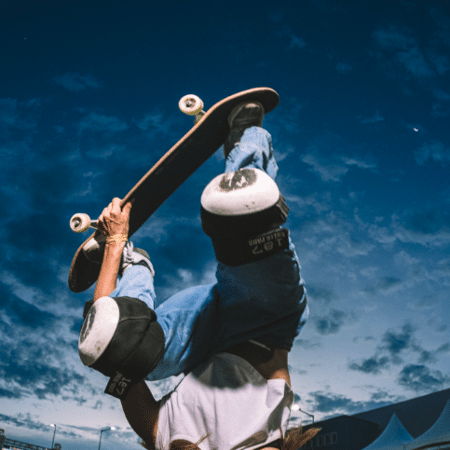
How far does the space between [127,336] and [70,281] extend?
6.26ft

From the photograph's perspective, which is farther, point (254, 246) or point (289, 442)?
point (289, 442)

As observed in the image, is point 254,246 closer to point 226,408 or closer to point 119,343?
point 119,343

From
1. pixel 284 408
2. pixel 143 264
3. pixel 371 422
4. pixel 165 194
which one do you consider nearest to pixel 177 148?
pixel 165 194

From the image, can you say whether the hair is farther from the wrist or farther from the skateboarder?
the wrist

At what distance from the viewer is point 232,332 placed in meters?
1.84

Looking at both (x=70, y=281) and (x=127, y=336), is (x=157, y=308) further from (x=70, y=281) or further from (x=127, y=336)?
(x=70, y=281)

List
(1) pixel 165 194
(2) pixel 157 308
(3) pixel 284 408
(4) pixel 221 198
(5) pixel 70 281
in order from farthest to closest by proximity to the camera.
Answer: (1) pixel 165 194, (5) pixel 70 281, (2) pixel 157 308, (3) pixel 284 408, (4) pixel 221 198

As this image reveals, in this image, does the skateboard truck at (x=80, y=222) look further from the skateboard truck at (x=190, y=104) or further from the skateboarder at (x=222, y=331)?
the skateboard truck at (x=190, y=104)

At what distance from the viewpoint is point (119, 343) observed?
1566 millimetres

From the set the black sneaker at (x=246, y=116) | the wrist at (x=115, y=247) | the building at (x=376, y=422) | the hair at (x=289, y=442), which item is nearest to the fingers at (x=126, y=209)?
the wrist at (x=115, y=247)

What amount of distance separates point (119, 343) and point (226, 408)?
0.57 meters

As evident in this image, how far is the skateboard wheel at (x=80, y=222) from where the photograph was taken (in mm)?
3018

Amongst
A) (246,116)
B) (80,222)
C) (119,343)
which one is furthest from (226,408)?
(246,116)

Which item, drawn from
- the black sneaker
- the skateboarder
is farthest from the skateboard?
the skateboarder
